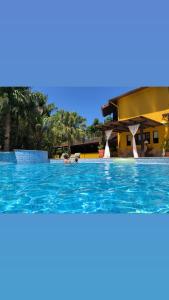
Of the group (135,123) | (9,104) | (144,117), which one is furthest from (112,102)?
(9,104)

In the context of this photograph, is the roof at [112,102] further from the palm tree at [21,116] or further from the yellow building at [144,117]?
the palm tree at [21,116]

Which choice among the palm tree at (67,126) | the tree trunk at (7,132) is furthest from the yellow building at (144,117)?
the tree trunk at (7,132)

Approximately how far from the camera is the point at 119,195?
16.8ft

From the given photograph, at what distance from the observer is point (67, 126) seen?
28.8 meters

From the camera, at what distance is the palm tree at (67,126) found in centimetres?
2609

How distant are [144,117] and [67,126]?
44.0 feet

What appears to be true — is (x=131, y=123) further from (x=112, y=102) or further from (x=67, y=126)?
(x=67, y=126)

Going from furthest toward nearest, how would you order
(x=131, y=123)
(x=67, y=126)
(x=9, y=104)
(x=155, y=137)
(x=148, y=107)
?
(x=67, y=126) < (x=9, y=104) < (x=148, y=107) < (x=155, y=137) < (x=131, y=123)

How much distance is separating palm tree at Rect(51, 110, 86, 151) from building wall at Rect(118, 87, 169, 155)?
7342 millimetres

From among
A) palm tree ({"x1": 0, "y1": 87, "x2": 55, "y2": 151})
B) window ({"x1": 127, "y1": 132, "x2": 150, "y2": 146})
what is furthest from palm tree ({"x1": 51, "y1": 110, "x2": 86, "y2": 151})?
window ({"x1": 127, "y1": 132, "x2": 150, "y2": 146})

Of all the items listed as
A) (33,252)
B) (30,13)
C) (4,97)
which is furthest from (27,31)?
(4,97)

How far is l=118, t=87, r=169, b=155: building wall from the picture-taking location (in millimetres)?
18344

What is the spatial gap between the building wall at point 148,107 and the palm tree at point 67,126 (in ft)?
24.1

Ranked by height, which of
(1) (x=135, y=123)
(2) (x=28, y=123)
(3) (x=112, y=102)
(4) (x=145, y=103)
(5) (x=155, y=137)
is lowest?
(5) (x=155, y=137)
